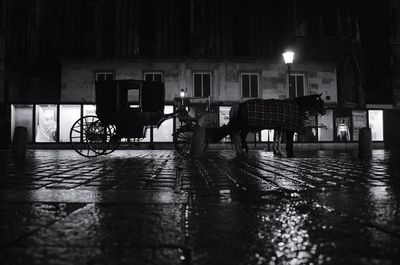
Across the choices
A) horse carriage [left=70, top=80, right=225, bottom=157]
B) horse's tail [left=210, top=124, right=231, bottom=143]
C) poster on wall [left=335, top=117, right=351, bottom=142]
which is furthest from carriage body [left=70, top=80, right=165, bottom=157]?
poster on wall [left=335, top=117, right=351, bottom=142]

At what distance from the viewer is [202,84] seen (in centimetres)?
2517

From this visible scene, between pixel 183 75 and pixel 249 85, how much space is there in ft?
14.7

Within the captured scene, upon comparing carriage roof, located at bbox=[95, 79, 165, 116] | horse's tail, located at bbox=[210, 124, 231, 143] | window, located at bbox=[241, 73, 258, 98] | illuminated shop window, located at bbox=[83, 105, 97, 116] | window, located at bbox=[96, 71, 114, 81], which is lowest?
horse's tail, located at bbox=[210, 124, 231, 143]

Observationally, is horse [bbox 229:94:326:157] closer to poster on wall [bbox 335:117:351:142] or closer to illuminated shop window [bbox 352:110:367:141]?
poster on wall [bbox 335:117:351:142]

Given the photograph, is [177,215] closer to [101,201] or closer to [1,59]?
[101,201]

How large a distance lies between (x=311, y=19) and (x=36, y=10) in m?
19.6

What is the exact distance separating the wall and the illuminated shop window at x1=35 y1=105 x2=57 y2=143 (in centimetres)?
181

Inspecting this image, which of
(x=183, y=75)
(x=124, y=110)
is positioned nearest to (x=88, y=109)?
(x=183, y=75)

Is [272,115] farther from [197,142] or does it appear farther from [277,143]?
[197,142]

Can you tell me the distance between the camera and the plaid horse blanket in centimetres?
1127

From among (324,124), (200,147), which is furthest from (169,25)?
(200,147)

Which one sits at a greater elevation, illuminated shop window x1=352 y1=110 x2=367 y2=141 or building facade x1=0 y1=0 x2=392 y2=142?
building facade x1=0 y1=0 x2=392 y2=142

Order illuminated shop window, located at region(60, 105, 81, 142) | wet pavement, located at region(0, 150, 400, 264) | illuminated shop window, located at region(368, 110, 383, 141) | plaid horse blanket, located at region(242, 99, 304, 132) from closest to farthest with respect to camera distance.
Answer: wet pavement, located at region(0, 150, 400, 264) → plaid horse blanket, located at region(242, 99, 304, 132) → illuminated shop window, located at region(60, 105, 81, 142) → illuminated shop window, located at region(368, 110, 383, 141)

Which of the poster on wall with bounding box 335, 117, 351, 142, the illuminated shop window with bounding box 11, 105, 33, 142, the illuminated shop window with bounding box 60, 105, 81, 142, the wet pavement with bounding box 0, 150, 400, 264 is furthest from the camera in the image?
the poster on wall with bounding box 335, 117, 351, 142
